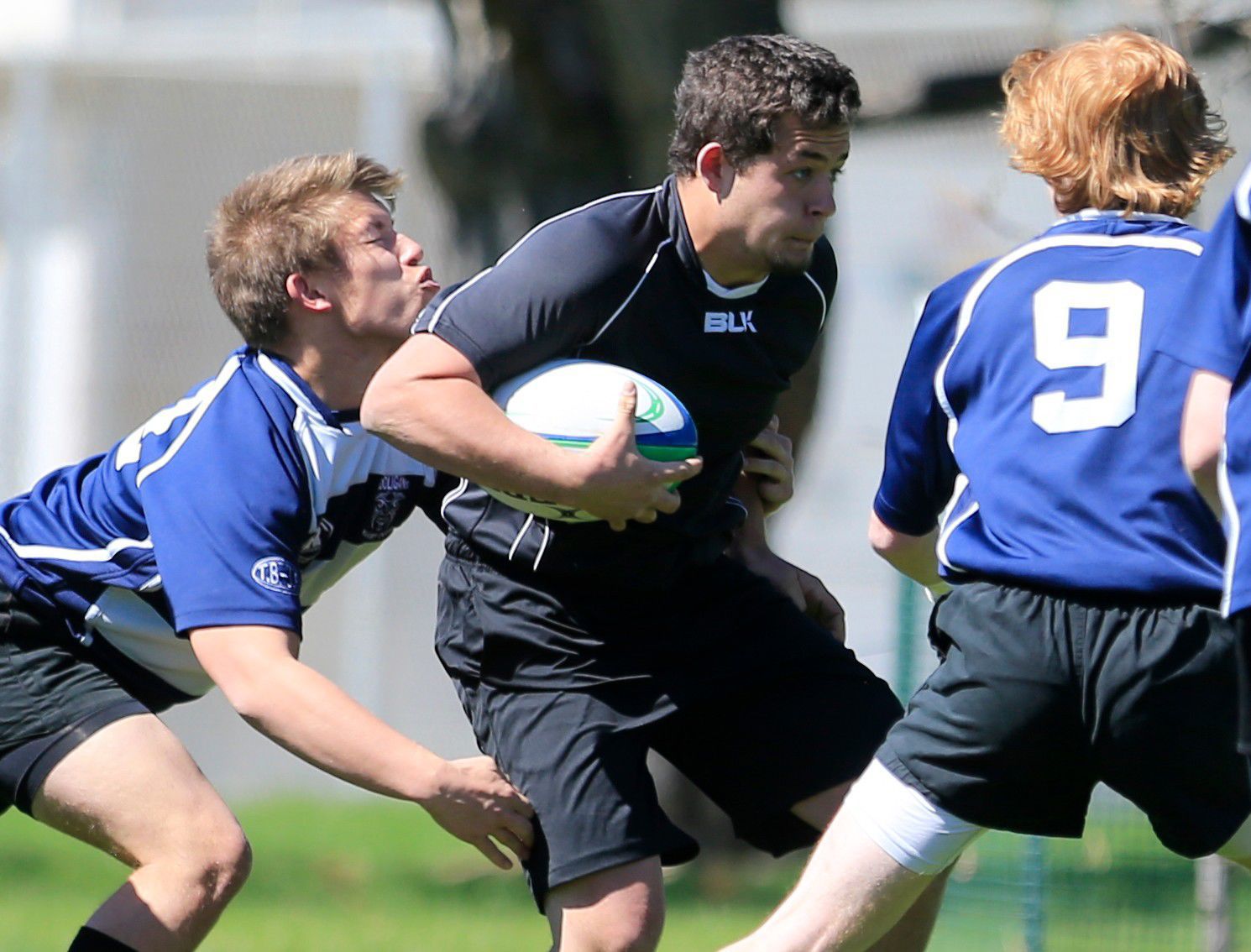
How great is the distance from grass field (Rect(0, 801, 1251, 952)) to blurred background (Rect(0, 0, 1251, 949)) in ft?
3.33

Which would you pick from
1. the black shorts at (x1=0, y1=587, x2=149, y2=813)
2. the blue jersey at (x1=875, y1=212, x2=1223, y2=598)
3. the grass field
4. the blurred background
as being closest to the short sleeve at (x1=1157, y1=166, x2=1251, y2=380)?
the blue jersey at (x1=875, y1=212, x2=1223, y2=598)

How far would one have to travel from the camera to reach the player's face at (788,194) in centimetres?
368

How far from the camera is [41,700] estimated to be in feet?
12.9

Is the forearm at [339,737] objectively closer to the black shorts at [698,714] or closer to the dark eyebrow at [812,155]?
the black shorts at [698,714]

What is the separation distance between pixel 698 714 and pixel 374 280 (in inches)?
45.7

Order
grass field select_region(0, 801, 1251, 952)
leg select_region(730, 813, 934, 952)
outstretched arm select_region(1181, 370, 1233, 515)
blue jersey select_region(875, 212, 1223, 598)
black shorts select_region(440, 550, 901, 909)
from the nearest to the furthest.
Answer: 1. outstretched arm select_region(1181, 370, 1233, 515)
2. blue jersey select_region(875, 212, 1223, 598)
3. leg select_region(730, 813, 934, 952)
4. black shorts select_region(440, 550, 901, 909)
5. grass field select_region(0, 801, 1251, 952)

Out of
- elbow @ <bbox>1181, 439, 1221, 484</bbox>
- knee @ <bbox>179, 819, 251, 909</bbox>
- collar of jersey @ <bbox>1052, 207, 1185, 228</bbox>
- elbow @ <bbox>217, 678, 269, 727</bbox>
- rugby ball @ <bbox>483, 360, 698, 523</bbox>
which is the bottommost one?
knee @ <bbox>179, 819, 251, 909</bbox>

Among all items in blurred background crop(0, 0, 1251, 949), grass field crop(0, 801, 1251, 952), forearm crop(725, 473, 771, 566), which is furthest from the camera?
blurred background crop(0, 0, 1251, 949)

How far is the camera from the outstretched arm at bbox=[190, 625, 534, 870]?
348cm

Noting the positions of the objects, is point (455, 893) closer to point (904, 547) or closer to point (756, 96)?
point (904, 547)

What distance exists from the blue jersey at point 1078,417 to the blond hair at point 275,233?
1.39 m

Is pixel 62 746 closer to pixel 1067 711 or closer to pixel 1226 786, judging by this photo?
pixel 1067 711

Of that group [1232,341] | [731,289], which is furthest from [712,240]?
[1232,341]

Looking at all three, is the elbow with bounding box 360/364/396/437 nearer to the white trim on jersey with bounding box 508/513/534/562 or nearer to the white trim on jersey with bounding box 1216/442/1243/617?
the white trim on jersey with bounding box 508/513/534/562
